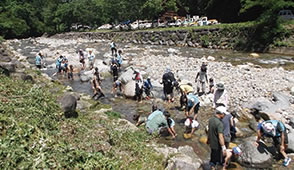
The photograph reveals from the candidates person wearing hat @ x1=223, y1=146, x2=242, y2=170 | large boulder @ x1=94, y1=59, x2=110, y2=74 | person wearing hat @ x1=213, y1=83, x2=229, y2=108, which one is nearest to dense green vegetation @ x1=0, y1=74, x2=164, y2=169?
person wearing hat @ x1=223, y1=146, x2=242, y2=170

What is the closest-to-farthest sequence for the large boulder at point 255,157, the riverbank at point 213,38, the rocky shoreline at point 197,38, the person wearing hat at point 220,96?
the large boulder at point 255,157 < the person wearing hat at point 220,96 < the riverbank at point 213,38 < the rocky shoreline at point 197,38

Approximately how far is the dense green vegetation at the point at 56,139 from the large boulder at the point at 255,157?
2.66 m

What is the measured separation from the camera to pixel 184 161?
6383mm

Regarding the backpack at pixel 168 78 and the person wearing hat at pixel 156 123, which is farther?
the backpack at pixel 168 78

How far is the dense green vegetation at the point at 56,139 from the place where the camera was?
4950mm

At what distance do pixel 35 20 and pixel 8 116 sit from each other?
7802 centimetres

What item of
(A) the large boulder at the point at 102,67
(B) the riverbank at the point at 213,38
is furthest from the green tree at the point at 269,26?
(A) the large boulder at the point at 102,67

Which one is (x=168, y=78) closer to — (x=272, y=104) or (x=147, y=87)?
(x=147, y=87)

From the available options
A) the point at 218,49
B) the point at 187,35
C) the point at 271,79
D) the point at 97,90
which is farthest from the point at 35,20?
the point at 271,79

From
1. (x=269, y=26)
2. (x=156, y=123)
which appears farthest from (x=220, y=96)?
(x=269, y=26)

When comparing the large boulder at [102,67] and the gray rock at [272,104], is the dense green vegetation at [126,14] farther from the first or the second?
the gray rock at [272,104]

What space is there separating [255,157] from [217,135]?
70.5 inches

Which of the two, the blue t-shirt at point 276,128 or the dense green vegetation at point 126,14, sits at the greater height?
the dense green vegetation at point 126,14

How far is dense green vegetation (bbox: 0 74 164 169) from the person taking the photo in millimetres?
4950
